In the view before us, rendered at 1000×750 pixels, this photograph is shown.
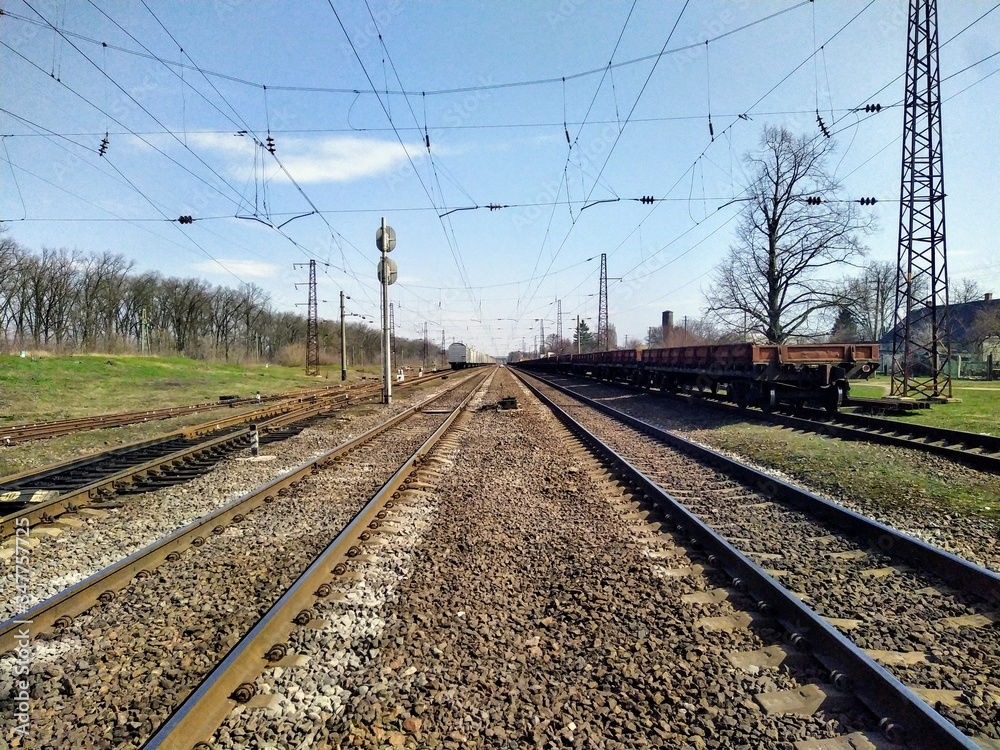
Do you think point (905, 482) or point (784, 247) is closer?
point (905, 482)

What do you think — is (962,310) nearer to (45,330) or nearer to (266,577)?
(266,577)

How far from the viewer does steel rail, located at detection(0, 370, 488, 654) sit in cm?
350

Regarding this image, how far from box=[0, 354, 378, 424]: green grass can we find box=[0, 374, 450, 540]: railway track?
23.9 feet

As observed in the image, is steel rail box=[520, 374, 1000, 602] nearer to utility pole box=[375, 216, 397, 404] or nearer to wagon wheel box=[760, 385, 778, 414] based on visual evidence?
wagon wheel box=[760, 385, 778, 414]

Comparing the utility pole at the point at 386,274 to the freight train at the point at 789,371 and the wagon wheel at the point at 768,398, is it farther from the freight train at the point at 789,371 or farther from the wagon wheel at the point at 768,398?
the wagon wheel at the point at 768,398

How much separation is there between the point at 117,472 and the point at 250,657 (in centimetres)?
676

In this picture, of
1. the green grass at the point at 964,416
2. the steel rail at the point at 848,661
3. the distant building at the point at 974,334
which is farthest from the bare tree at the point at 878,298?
the steel rail at the point at 848,661

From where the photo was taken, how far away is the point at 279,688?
2.99 m

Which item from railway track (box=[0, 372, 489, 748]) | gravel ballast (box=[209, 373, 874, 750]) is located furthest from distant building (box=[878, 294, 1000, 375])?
railway track (box=[0, 372, 489, 748])

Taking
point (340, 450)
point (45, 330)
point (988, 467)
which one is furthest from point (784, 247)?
point (45, 330)

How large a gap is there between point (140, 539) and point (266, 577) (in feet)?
6.33

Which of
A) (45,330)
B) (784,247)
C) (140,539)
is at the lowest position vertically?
(140,539)

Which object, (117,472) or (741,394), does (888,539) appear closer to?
(117,472)

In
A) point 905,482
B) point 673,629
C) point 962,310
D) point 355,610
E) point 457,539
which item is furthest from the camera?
point 962,310
